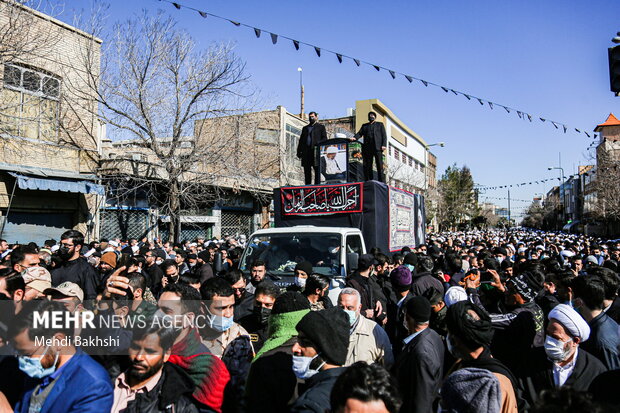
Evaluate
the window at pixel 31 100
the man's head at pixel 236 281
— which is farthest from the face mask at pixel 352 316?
the window at pixel 31 100

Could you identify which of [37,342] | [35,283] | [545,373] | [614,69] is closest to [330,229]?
[35,283]

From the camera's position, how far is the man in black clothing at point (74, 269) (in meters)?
6.14

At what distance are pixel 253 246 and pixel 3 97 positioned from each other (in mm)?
10999

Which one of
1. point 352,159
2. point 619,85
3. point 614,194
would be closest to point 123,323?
point 352,159

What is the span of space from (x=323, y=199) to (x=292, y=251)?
1.93 metres

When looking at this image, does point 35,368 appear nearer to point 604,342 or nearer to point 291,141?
point 604,342

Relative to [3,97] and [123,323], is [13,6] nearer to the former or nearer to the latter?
[3,97]

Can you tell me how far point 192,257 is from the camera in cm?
930

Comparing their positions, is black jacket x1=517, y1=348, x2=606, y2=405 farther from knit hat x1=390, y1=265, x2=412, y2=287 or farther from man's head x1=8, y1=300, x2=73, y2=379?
man's head x1=8, y1=300, x2=73, y2=379

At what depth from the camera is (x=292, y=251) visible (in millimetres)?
7672

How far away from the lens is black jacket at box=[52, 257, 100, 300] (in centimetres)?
613

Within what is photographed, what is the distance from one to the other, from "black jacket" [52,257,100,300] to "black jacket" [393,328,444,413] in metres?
4.63

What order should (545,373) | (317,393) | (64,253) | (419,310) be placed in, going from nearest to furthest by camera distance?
(317,393), (545,373), (419,310), (64,253)

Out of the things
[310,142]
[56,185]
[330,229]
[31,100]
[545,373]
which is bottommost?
[545,373]
